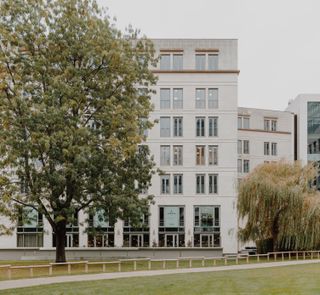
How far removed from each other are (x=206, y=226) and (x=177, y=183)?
16.8ft

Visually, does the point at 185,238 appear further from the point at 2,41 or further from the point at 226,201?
the point at 2,41

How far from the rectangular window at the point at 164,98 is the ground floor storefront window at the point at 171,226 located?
1013 centimetres

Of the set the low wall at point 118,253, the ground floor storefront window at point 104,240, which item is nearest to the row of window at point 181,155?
the ground floor storefront window at point 104,240

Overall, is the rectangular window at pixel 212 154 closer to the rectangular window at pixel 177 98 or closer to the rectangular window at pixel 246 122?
the rectangular window at pixel 177 98

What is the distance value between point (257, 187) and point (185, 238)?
19814mm

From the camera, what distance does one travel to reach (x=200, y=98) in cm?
6069

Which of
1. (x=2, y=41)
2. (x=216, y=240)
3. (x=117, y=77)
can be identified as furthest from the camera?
(x=216, y=240)

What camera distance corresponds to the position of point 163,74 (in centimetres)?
6088

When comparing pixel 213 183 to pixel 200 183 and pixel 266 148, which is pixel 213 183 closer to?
pixel 200 183

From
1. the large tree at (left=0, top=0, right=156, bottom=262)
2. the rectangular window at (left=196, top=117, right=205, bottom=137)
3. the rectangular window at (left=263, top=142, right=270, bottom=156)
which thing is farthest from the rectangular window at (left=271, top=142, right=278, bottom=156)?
the large tree at (left=0, top=0, right=156, bottom=262)

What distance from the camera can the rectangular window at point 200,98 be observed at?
60.5 meters

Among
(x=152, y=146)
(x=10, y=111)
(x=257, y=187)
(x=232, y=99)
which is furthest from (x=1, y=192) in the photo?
(x=232, y=99)

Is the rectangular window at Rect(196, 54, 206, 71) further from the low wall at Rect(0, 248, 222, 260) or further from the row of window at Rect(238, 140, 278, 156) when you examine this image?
the low wall at Rect(0, 248, 222, 260)

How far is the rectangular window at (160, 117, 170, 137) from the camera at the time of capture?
198 ft
